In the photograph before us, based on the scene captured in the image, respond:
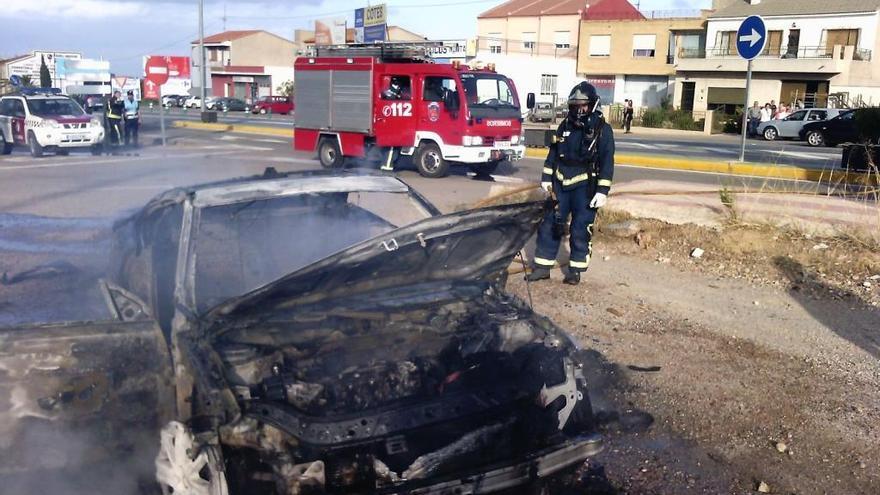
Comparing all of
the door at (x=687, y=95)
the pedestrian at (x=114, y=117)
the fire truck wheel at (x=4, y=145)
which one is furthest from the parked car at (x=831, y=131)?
the fire truck wheel at (x=4, y=145)

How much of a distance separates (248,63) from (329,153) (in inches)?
2646

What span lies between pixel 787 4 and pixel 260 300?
51.7 m

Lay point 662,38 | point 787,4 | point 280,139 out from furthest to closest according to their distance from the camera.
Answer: point 662,38 < point 787,4 < point 280,139

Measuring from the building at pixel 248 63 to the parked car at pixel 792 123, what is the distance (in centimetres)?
4928

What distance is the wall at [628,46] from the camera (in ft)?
→ 172

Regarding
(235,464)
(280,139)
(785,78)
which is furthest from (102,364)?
(785,78)

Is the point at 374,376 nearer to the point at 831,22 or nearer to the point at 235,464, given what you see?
the point at 235,464

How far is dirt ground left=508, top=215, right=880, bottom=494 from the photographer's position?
12.9 ft

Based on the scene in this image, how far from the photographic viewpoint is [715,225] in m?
8.83

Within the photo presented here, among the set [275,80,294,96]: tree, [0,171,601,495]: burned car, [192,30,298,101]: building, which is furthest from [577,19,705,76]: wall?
[0,171,601,495]: burned car

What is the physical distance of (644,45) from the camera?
176 feet

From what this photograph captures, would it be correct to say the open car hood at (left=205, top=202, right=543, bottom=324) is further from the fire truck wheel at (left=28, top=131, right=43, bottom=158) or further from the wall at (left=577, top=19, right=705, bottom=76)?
the wall at (left=577, top=19, right=705, bottom=76)

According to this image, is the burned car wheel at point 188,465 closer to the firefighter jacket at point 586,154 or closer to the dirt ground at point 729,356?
the dirt ground at point 729,356

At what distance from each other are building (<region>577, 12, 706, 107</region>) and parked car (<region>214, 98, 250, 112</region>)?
24.5 metres
